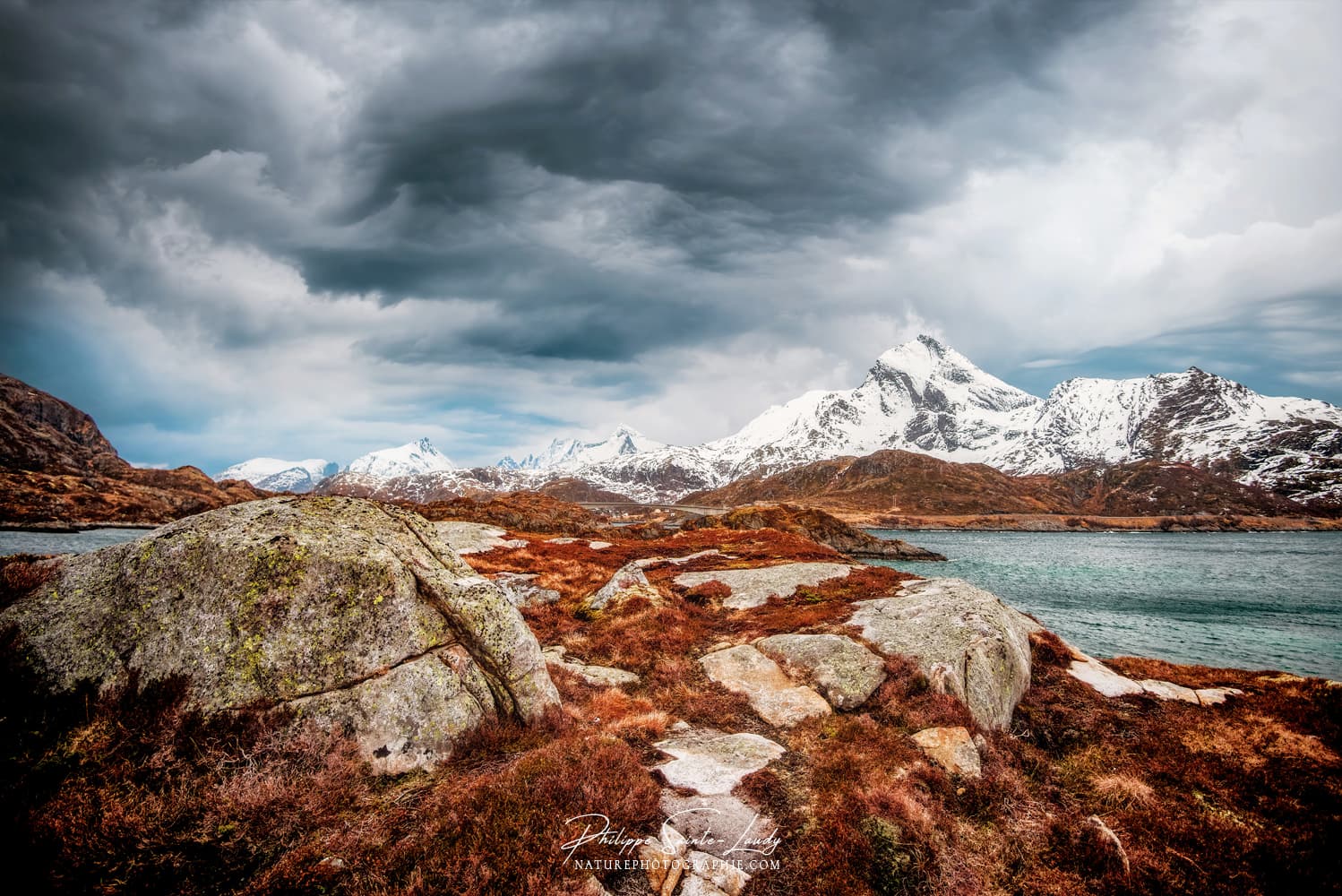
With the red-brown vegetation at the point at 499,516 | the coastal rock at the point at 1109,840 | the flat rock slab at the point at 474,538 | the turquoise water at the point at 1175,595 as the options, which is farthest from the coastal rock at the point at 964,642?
the red-brown vegetation at the point at 499,516

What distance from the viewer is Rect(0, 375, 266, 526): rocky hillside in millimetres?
97750

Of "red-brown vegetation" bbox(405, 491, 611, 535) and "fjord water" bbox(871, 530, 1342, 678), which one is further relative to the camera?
"red-brown vegetation" bbox(405, 491, 611, 535)

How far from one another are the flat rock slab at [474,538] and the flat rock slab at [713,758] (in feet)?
96.2

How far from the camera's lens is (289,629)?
33.1 ft

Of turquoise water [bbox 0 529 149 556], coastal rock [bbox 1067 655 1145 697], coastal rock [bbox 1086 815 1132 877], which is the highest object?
coastal rock [bbox 1086 815 1132 877]

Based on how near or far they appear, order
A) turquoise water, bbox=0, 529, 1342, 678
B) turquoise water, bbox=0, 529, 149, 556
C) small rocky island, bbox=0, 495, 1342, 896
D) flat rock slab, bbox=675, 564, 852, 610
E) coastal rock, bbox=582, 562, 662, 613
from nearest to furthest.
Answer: small rocky island, bbox=0, 495, 1342, 896 → coastal rock, bbox=582, 562, 662, 613 → flat rock slab, bbox=675, 564, 852, 610 → turquoise water, bbox=0, 529, 1342, 678 → turquoise water, bbox=0, 529, 149, 556

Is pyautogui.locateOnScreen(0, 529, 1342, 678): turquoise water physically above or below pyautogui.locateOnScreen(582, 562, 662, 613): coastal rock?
below

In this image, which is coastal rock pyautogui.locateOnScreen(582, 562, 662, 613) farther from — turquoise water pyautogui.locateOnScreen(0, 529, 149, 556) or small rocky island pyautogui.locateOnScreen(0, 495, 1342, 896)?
turquoise water pyautogui.locateOnScreen(0, 529, 149, 556)

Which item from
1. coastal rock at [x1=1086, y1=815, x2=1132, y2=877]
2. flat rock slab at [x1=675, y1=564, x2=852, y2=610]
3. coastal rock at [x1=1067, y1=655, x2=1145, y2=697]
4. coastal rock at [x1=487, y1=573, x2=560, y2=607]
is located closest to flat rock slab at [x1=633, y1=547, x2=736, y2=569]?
flat rock slab at [x1=675, y1=564, x2=852, y2=610]

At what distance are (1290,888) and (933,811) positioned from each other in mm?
5414

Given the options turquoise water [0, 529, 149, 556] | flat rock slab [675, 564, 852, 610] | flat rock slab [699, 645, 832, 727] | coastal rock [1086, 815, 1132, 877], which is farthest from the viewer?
turquoise water [0, 529, 149, 556]

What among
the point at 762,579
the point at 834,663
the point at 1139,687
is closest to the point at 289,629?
the point at 834,663

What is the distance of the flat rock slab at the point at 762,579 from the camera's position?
2664 cm

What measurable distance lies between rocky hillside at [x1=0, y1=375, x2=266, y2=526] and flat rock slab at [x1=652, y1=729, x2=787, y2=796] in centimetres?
8520
